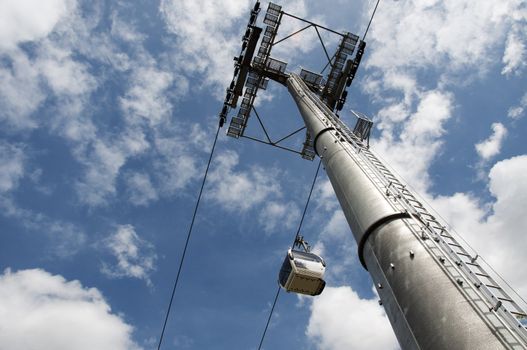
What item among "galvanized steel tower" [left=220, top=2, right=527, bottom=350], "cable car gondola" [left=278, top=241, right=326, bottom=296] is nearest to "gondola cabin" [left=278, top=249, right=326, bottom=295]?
"cable car gondola" [left=278, top=241, right=326, bottom=296]

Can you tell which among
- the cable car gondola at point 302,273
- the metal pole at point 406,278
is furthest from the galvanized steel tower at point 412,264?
the cable car gondola at point 302,273

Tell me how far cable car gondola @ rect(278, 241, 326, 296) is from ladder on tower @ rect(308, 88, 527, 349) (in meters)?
4.24

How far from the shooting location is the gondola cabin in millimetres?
12875

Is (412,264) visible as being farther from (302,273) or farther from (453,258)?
(302,273)

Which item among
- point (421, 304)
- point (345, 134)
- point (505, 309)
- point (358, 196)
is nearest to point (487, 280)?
point (505, 309)

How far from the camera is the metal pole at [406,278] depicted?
17.0 ft

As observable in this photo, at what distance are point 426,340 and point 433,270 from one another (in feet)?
3.41

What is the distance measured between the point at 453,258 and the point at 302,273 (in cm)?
655

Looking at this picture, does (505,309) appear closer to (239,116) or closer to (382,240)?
(382,240)

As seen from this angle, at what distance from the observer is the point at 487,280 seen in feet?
21.7

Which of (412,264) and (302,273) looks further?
(302,273)

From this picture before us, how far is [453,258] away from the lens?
6.73 metres

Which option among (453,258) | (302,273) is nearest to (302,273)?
(302,273)

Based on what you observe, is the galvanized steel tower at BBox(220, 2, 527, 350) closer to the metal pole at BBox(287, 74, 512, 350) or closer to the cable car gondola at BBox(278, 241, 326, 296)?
the metal pole at BBox(287, 74, 512, 350)
